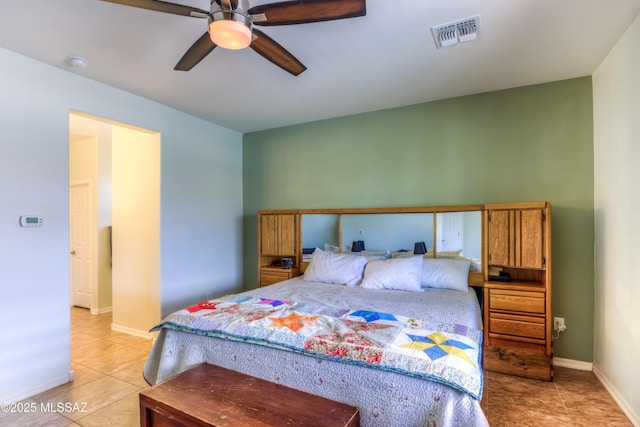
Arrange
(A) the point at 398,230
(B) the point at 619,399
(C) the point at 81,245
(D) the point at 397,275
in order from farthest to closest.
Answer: (C) the point at 81,245 < (A) the point at 398,230 < (D) the point at 397,275 < (B) the point at 619,399

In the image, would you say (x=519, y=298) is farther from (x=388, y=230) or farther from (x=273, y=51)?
(x=273, y=51)

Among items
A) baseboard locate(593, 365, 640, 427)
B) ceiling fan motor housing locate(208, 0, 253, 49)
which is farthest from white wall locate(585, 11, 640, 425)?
ceiling fan motor housing locate(208, 0, 253, 49)

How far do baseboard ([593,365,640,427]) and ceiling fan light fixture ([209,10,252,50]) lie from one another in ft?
10.6

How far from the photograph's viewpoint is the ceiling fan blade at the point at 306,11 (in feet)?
4.99

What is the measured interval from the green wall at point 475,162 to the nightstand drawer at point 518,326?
0.48 m

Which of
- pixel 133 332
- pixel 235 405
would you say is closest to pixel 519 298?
pixel 235 405

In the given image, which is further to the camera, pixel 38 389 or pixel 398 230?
pixel 398 230

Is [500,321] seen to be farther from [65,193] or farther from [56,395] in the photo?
[65,193]

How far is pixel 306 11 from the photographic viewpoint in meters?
1.58

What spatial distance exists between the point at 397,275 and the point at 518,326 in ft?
3.46

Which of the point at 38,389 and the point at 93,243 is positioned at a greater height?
the point at 93,243

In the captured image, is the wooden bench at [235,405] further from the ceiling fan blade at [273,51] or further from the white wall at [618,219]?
the white wall at [618,219]

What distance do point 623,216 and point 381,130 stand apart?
7.39 ft

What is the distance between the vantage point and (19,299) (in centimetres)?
245
